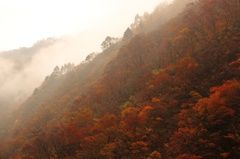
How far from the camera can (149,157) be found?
33.5 meters

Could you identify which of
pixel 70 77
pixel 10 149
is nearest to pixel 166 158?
pixel 10 149

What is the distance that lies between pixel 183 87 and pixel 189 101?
484 cm

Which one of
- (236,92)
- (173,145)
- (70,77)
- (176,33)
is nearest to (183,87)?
(236,92)

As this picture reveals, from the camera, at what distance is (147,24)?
431 ft

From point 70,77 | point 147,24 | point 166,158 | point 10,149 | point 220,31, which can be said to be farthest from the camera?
point 70,77

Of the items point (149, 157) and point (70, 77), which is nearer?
point (149, 157)

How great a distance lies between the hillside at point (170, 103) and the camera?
1272 inches

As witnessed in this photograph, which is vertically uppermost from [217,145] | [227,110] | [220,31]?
[220,31]

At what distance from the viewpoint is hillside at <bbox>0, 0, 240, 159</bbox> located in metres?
32.3

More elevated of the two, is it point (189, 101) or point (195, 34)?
point (195, 34)

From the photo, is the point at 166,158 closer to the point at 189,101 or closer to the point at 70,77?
the point at 189,101

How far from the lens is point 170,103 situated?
44750mm

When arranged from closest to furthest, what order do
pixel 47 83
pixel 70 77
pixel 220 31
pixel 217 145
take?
1. pixel 217 145
2. pixel 220 31
3. pixel 70 77
4. pixel 47 83

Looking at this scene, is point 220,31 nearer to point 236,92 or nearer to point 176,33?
point 176,33
